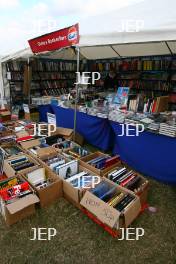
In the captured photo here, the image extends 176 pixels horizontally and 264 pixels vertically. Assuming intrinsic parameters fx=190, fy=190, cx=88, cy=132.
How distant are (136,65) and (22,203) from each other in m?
4.50

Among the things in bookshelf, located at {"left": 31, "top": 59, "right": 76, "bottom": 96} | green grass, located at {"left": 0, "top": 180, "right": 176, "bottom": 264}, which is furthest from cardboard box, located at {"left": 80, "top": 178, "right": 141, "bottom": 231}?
bookshelf, located at {"left": 31, "top": 59, "right": 76, "bottom": 96}

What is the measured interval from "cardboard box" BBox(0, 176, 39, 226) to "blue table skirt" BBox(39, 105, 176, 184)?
144cm

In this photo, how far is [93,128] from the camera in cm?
331

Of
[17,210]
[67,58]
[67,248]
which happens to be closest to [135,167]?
[67,248]

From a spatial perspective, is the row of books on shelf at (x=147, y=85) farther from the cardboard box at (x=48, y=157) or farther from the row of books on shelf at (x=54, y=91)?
the cardboard box at (x=48, y=157)

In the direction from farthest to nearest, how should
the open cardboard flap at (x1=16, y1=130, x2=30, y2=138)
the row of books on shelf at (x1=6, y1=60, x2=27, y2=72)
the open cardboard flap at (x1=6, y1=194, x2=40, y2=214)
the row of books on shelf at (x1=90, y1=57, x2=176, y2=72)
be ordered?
the row of books on shelf at (x1=6, y1=60, x2=27, y2=72) < the row of books on shelf at (x1=90, y1=57, x2=176, y2=72) < the open cardboard flap at (x1=16, y1=130, x2=30, y2=138) < the open cardboard flap at (x1=6, y1=194, x2=40, y2=214)

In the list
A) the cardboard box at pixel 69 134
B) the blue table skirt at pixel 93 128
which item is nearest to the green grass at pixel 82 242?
the blue table skirt at pixel 93 128

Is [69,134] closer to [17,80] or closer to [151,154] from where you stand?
[151,154]

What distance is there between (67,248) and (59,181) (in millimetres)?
671

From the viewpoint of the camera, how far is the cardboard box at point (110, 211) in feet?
5.25

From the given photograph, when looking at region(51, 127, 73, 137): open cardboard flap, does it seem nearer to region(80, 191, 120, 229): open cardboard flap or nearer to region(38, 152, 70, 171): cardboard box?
region(38, 152, 70, 171): cardboard box

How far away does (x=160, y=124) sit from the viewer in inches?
88.9

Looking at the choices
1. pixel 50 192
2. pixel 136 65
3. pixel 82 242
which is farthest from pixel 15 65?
pixel 82 242

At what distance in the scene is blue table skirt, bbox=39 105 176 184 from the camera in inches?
89.7
